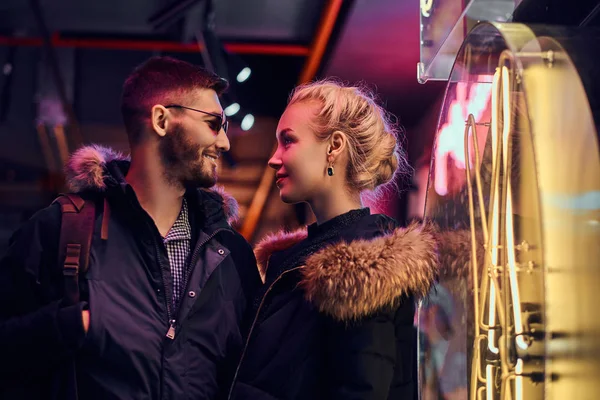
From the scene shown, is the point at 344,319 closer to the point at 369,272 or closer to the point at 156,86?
the point at 369,272

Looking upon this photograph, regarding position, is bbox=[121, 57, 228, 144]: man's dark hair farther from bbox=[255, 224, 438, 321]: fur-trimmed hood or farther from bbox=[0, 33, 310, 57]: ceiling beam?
bbox=[0, 33, 310, 57]: ceiling beam

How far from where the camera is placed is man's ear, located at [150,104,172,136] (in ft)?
7.50

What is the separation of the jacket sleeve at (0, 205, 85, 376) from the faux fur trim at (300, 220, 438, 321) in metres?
0.63

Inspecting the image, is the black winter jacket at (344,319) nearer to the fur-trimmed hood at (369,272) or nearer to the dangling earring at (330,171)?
the fur-trimmed hood at (369,272)

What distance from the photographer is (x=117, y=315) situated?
1922mm

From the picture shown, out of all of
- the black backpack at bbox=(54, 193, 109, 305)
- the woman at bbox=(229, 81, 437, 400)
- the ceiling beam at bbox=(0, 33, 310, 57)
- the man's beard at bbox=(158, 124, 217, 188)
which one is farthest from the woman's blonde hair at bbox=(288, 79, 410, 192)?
the ceiling beam at bbox=(0, 33, 310, 57)

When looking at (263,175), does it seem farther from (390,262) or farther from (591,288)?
(591,288)

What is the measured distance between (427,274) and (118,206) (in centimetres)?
93

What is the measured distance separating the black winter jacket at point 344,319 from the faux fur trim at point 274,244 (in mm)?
278

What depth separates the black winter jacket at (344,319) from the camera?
1594 mm

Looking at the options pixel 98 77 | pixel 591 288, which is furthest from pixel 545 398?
pixel 98 77

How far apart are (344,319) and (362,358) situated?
90mm

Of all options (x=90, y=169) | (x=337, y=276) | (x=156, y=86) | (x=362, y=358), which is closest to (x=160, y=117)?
(x=156, y=86)

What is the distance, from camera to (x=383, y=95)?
553 cm
